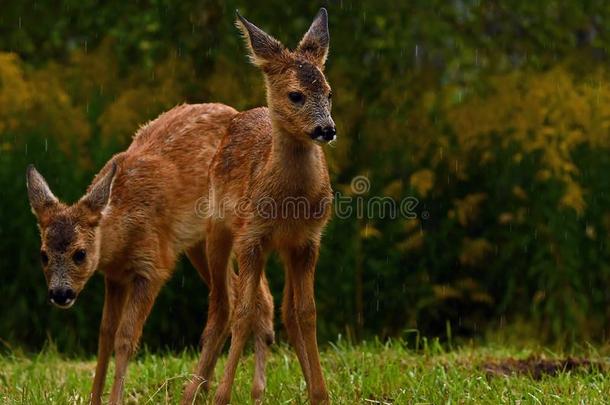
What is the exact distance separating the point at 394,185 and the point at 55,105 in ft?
10.6

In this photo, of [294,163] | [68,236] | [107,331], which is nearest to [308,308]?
[294,163]

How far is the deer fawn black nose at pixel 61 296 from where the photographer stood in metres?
6.78

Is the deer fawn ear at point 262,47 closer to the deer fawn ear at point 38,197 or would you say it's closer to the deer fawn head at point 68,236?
the deer fawn head at point 68,236

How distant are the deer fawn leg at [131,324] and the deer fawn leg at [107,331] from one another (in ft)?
0.29

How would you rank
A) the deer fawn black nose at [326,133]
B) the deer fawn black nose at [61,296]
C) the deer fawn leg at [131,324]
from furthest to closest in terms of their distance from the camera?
the deer fawn leg at [131,324] < the deer fawn black nose at [61,296] < the deer fawn black nose at [326,133]

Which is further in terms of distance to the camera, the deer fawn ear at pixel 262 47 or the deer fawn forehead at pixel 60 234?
the deer fawn forehead at pixel 60 234

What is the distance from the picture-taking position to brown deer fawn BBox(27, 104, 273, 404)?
708cm

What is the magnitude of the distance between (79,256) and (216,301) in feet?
2.99

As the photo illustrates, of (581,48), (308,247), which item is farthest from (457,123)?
(308,247)

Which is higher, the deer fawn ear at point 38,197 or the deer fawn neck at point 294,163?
the deer fawn neck at point 294,163

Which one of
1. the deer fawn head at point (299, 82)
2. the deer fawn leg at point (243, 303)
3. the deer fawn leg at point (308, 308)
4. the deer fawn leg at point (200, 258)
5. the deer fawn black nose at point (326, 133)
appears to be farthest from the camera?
the deer fawn leg at point (200, 258)

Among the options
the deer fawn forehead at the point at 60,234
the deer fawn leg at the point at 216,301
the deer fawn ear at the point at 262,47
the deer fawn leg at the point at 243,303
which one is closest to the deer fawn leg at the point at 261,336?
the deer fawn leg at the point at 216,301

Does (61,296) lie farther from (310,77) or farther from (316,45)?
(316,45)

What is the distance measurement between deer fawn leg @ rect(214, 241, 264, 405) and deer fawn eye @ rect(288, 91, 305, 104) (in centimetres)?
84
